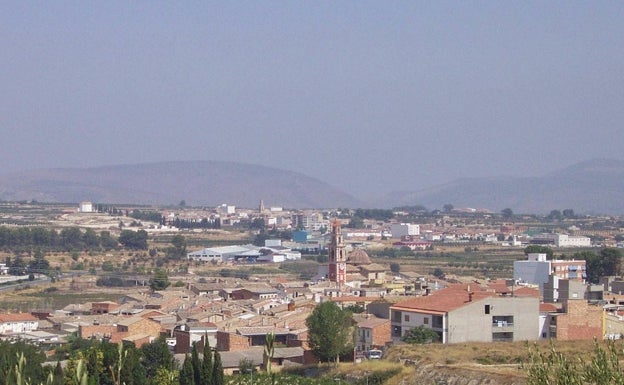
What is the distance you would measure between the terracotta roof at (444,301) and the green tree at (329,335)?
2483mm

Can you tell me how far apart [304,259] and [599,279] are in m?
45.7

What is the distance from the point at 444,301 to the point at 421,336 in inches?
92.1

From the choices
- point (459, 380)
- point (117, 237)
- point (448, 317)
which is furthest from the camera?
point (117, 237)

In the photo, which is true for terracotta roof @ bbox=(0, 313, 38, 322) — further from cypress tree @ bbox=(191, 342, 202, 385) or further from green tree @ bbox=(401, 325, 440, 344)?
cypress tree @ bbox=(191, 342, 202, 385)

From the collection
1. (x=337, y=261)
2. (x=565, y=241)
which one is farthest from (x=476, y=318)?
(x=565, y=241)

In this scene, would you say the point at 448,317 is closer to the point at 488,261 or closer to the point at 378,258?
the point at 488,261

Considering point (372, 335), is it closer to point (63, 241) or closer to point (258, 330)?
point (258, 330)

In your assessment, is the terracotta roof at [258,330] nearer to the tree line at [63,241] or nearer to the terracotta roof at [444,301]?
the terracotta roof at [444,301]

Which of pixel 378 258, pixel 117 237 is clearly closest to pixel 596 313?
pixel 378 258

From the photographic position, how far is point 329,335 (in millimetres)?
37156

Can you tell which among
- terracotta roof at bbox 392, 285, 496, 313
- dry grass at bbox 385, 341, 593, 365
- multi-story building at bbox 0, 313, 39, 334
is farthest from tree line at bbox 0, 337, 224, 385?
multi-story building at bbox 0, 313, 39, 334

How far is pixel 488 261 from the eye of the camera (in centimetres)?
9144

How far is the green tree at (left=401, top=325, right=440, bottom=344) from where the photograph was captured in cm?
3712

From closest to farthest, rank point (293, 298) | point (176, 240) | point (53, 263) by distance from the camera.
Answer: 1. point (293, 298)
2. point (53, 263)
3. point (176, 240)
